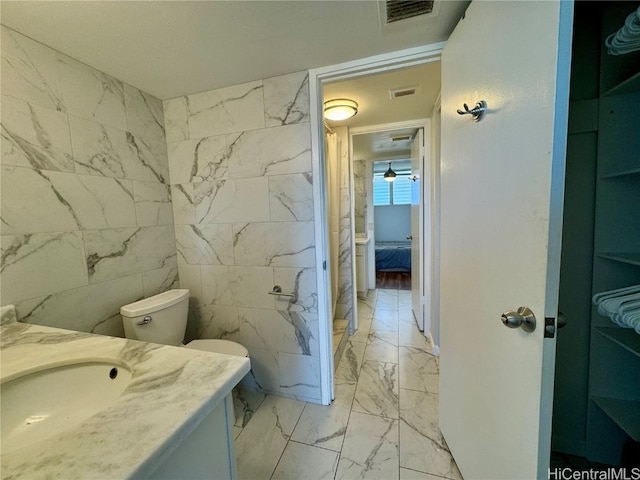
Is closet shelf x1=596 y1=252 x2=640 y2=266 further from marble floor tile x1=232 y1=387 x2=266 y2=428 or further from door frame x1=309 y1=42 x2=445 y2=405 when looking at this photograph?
marble floor tile x1=232 y1=387 x2=266 y2=428

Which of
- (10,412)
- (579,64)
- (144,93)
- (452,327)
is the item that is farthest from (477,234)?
(144,93)

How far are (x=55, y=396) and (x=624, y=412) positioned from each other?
2064 mm

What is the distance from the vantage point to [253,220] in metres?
1.66

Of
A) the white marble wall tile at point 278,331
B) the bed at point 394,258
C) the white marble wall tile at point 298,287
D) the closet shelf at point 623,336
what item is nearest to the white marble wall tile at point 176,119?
the white marble wall tile at point 298,287

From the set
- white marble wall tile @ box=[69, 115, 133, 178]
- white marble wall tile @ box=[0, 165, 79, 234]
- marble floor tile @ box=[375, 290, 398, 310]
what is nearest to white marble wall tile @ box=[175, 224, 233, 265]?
white marble wall tile @ box=[69, 115, 133, 178]

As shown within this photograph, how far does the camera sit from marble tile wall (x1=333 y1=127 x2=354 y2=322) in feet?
8.53

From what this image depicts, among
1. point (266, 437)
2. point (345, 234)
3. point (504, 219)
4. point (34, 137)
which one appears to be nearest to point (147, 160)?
point (34, 137)

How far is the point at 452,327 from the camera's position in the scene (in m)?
1.22

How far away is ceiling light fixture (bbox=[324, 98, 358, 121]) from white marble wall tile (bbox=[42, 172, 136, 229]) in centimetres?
150

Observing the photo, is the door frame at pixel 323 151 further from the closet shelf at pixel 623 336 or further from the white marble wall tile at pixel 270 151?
the closet shelf at pixel 623 336

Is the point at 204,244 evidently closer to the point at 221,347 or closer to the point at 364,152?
the point at 221,347

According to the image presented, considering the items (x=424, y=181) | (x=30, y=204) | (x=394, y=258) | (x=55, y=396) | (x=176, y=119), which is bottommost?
(x=394, y=258)

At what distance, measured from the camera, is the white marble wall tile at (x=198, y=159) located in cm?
168

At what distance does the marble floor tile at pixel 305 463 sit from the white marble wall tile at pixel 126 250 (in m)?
1.40
